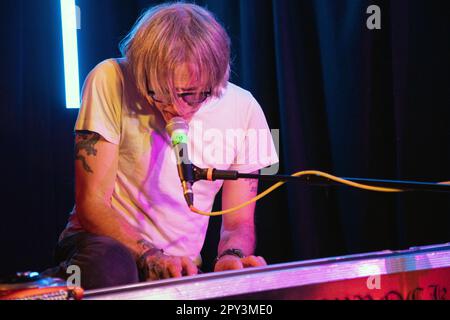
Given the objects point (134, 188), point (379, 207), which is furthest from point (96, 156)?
point (379, 207)

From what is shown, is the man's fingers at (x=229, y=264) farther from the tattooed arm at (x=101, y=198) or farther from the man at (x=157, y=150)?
the tattooed arm at (x=101, y=198)

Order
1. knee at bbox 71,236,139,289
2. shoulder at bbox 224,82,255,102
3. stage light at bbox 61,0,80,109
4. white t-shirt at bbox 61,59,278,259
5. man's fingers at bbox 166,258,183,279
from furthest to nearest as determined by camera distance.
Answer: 1. stage light at bbox 61,0,80,109
2. shoulder at bbox 224,82,255,102
3. white t-shirt at bbox 61,59,278,259
4. man's fingers at bbox 166,258,183,279
5. knee at bbox 71,236,139,289

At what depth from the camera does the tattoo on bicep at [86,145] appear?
195 centimetres

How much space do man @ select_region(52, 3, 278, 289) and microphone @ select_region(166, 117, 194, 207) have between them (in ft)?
1.15

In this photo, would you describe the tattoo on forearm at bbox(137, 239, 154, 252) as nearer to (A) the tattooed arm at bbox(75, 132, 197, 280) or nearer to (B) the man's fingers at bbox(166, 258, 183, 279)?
(A) the tattooed arm at bbox(75, 132, 197, 280)

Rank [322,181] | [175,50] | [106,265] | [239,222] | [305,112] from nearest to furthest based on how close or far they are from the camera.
Result: [322,181] < [106,265] < [175,50] < [239,222] < [305,112]

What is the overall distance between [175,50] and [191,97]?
0.16 m

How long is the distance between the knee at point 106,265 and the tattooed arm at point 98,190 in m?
0.20

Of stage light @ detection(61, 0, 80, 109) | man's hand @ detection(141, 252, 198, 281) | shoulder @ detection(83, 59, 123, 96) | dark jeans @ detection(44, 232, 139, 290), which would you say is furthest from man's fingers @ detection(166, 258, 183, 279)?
stage light @ detection(61, 0, 80, 109)

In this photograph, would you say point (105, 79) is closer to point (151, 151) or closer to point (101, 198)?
point (151, 151)

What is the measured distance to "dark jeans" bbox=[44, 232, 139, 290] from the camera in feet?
5.04

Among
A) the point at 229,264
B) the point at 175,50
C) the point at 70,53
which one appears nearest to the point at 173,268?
the point at 229,264

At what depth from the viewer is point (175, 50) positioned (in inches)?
74.5

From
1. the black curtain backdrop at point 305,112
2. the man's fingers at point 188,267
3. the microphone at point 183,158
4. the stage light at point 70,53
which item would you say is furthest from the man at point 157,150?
the stage light at point 70,53
